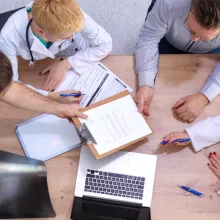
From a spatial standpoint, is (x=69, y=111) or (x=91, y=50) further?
(x=91, y=50)

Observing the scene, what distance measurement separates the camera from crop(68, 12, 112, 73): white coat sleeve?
1.24 metres

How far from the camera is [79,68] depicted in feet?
4.09

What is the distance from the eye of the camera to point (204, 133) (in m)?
1.15

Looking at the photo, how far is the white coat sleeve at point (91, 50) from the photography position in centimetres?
124

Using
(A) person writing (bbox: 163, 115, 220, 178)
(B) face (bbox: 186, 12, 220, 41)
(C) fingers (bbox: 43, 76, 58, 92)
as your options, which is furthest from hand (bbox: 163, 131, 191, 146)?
(C) fingers (bbox: 43, 76, 58, 92)

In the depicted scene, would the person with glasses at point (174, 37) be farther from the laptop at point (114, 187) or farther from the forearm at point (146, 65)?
the laptop at point (114, 187)

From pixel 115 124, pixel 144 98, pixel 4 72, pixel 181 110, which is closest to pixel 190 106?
pixel 181 110

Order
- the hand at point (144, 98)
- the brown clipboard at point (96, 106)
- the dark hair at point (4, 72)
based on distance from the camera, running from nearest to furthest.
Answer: the dark hair at point (4, 72)
the brown clipboard at point (96, 106)
the hand at point (144, 98)

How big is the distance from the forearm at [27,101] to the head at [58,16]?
209mm

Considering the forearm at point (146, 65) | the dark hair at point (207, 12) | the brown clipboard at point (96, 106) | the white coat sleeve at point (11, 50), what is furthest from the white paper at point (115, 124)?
the dark hair at point (207, 12)

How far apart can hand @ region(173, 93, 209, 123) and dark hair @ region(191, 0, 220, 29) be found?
27cm

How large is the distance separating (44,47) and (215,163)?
2.23 ft

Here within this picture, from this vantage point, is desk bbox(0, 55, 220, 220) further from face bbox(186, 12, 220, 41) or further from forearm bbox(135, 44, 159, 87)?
face bbox(186, 12, 220, 41)

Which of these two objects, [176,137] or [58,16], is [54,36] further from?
[176,137]
